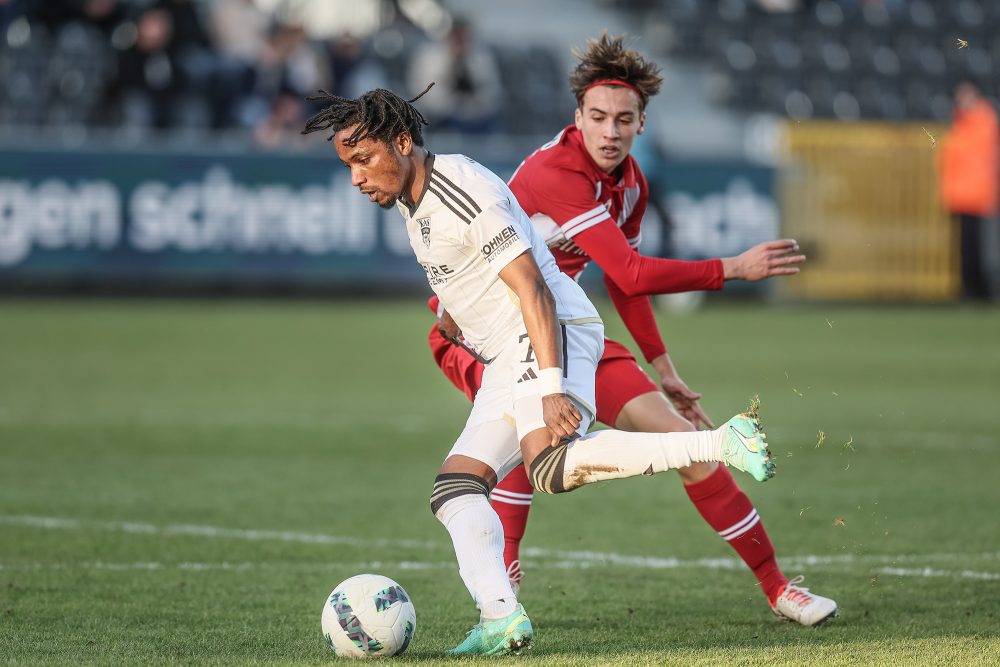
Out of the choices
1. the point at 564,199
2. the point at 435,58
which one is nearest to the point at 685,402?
the point at 564,199

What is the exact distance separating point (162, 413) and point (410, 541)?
16.0ft

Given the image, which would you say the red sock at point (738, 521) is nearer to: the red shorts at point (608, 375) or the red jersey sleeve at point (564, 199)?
the red shorts at point (608, 375)

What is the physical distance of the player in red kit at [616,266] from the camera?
5.45 meters

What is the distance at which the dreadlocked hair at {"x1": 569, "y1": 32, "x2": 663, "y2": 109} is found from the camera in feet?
18.6

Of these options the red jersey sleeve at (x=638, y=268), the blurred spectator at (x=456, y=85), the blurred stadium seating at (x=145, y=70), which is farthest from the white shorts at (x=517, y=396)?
the blurred spectator at (x=456, y=85)

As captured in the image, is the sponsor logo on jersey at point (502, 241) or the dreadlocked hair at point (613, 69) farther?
the dreadlocked hair at point (613, 69)

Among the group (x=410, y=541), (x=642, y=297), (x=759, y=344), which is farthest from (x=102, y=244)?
(x=642, y=297)

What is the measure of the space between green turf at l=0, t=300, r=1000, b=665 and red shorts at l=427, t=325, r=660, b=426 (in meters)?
0.73

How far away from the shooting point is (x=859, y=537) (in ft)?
23.9

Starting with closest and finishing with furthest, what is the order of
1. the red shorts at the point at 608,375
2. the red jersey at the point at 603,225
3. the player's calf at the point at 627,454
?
the player's calf at the point at 627,454, the red jersey at the point at 603,225, the red shorts at the point at 608,375

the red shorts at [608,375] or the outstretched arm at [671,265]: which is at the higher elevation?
the outstretched arm at [671,265]

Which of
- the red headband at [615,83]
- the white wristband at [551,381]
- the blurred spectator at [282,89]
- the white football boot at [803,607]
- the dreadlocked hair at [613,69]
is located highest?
the blurred spectator at [282,89]

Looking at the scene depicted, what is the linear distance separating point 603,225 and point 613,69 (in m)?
0.60

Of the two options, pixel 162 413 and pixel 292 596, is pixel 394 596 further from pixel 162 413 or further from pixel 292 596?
pixel 162 413
